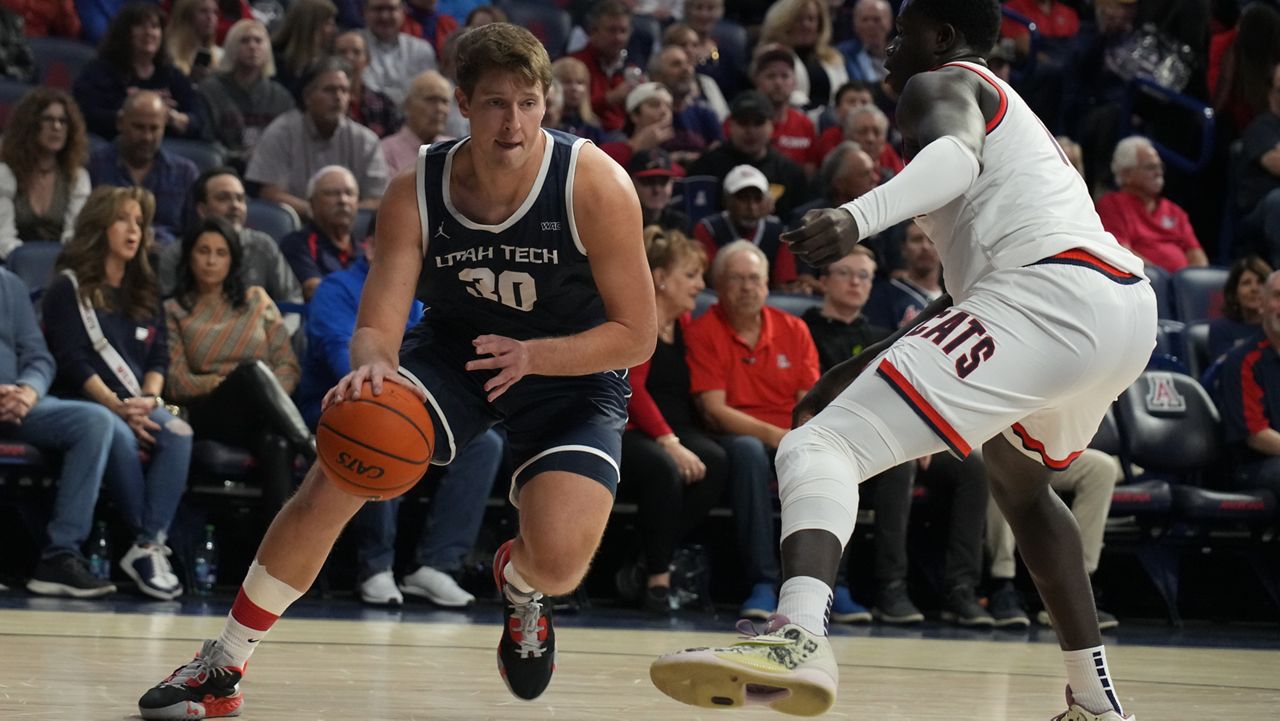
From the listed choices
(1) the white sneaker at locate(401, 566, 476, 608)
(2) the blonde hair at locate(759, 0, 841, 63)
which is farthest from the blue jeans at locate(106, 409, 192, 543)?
(2) the blonde hair at locate(759, 0, 841, 63)

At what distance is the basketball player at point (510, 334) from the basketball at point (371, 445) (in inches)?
1.9

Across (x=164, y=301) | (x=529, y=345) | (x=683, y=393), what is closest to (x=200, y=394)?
(x=164, y=301)

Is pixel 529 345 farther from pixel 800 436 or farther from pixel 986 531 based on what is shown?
pixel 986 531

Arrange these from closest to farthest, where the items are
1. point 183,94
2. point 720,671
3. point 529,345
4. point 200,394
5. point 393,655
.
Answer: point 720,671 → point 529,345 → point 393,655 → point 200,394 → point 183,94

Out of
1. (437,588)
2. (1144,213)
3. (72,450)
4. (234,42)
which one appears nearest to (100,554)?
(72,450)

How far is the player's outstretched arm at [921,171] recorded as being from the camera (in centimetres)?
289

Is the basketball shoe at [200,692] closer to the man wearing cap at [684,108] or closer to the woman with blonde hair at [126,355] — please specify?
the woman with blonde hair at [126,355]

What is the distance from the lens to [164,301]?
7.02m

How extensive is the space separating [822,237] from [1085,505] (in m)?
4.53

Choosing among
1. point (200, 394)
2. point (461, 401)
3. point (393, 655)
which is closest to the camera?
point (461, 401)

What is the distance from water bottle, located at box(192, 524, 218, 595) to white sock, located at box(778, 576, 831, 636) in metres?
4.17

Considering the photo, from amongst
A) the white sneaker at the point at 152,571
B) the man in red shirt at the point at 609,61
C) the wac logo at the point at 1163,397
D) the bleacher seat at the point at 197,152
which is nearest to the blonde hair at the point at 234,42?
the bleacher seat at the point at 197,152

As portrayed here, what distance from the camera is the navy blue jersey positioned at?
3.81 m

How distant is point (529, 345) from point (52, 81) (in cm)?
633
